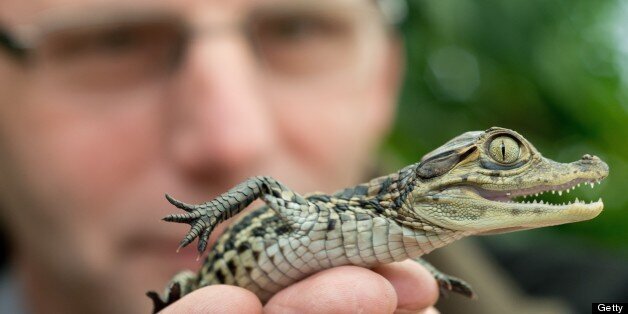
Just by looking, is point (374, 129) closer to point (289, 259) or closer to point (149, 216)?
point (149, 216)

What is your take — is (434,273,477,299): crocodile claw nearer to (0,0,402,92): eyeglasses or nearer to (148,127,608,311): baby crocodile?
(148,127,608,311): baby crocodile

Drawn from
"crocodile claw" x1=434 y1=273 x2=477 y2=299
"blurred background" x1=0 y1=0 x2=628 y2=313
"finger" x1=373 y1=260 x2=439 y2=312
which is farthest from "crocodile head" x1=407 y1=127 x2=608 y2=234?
"blurred background" x1=0 y1=0 x2=628 y2=313

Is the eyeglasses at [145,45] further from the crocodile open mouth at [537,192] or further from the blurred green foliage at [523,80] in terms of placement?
the crocodile open mouth at [537,192]

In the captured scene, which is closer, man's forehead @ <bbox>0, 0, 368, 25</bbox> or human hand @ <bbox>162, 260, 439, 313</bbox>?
human hand @ <bbox>162, 260, 439, 313</bbox>

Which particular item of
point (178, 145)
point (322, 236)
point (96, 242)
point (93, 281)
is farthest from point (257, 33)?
point (322, 236)

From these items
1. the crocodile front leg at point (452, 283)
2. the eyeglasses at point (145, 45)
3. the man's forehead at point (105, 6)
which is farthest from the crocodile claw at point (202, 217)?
the man's forehead at point (105, 6)
